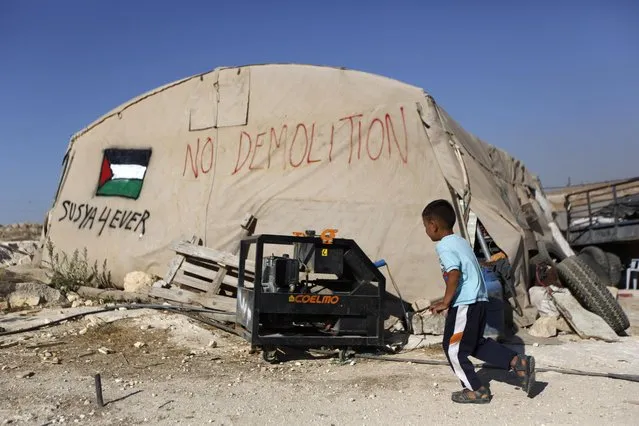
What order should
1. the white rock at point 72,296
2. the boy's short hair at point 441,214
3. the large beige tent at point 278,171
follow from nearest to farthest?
the boy's short hair at point 441,214 → the large beige tent at point 278,171 → the white rock at point 72,296

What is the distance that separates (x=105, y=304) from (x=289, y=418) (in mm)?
5102

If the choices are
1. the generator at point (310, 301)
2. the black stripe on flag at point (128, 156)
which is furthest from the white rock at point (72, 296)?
the generator at point (310, 301)

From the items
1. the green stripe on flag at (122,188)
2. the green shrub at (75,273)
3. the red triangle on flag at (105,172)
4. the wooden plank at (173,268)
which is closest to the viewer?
the wooden plank at (173,268)

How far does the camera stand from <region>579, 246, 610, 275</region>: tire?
40.3 ft

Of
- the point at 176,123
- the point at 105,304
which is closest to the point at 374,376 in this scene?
the point at 105,304

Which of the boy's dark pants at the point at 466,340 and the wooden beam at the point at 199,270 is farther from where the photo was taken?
the wooden beam at the point at 199,270

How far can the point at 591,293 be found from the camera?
7.66 meters

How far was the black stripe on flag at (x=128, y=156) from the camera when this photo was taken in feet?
32.6

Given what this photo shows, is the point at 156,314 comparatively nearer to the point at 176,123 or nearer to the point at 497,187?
the point at 176,123

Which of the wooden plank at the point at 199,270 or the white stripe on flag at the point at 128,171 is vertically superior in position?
the white stripe on flag at the point at 128,171

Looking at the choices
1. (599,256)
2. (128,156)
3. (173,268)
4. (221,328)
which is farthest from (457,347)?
→ (599,256)

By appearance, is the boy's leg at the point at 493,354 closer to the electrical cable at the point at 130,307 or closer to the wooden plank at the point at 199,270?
the electrical cable at the point at 130,307

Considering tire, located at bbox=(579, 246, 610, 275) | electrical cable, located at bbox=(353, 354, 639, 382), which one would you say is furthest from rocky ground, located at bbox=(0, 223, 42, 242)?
electrical cable, located at bbox=(353, 354, 639, 382)

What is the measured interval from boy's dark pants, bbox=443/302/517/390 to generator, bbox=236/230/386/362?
1.48 metres
